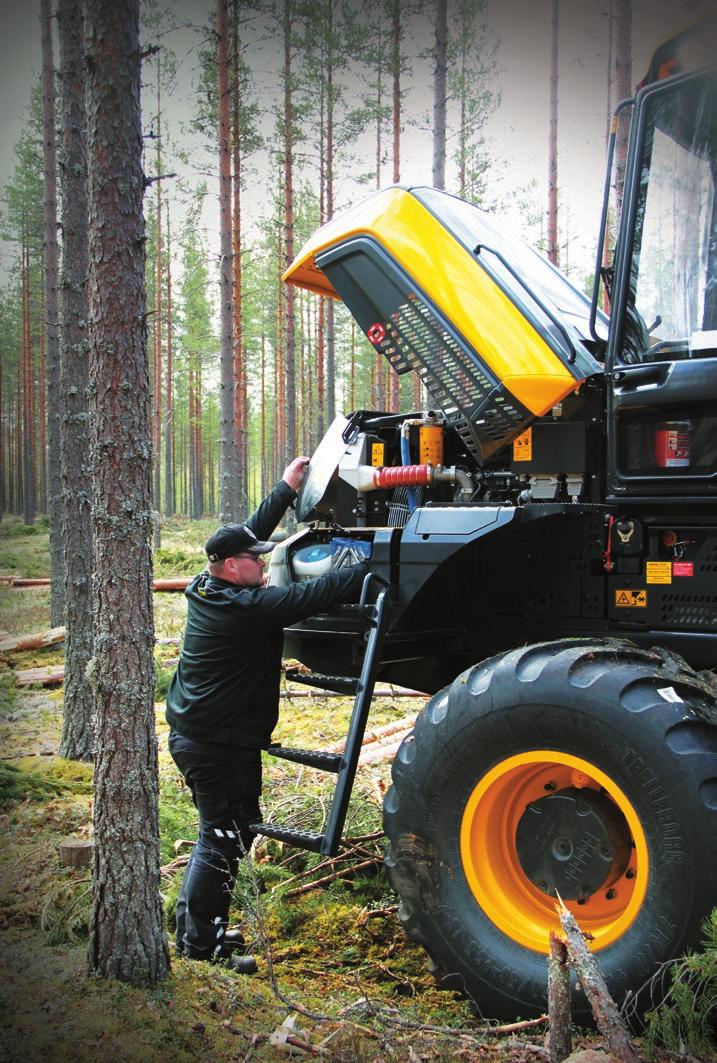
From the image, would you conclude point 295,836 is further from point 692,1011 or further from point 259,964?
point 692,1011

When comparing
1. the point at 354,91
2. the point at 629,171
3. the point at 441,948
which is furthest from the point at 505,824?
the point at 354,91

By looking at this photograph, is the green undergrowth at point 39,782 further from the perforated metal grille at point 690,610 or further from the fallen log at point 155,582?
the fallen log at point 155,582

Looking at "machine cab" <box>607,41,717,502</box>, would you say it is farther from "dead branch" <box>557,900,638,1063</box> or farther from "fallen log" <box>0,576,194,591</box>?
"fallen log" <box>0,576,194,591</box>

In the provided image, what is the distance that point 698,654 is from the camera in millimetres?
3803

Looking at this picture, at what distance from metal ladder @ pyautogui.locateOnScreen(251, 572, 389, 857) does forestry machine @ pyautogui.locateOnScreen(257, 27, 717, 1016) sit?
0.01 metres

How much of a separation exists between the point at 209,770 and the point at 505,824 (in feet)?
4.90

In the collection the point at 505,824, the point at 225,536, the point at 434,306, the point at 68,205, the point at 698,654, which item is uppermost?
the point at 68,205

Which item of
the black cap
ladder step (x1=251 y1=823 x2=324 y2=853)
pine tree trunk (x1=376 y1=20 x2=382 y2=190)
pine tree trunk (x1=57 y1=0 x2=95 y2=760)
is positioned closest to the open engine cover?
the black cap

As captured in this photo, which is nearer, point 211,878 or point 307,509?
point 211,878

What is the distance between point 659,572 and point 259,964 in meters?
2.60

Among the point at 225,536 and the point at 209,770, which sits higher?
the point at 225,536

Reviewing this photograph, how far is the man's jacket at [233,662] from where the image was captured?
4.12 metres

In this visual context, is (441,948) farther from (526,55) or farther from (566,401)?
(526,55)

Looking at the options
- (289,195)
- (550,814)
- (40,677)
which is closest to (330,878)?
(550,814)
